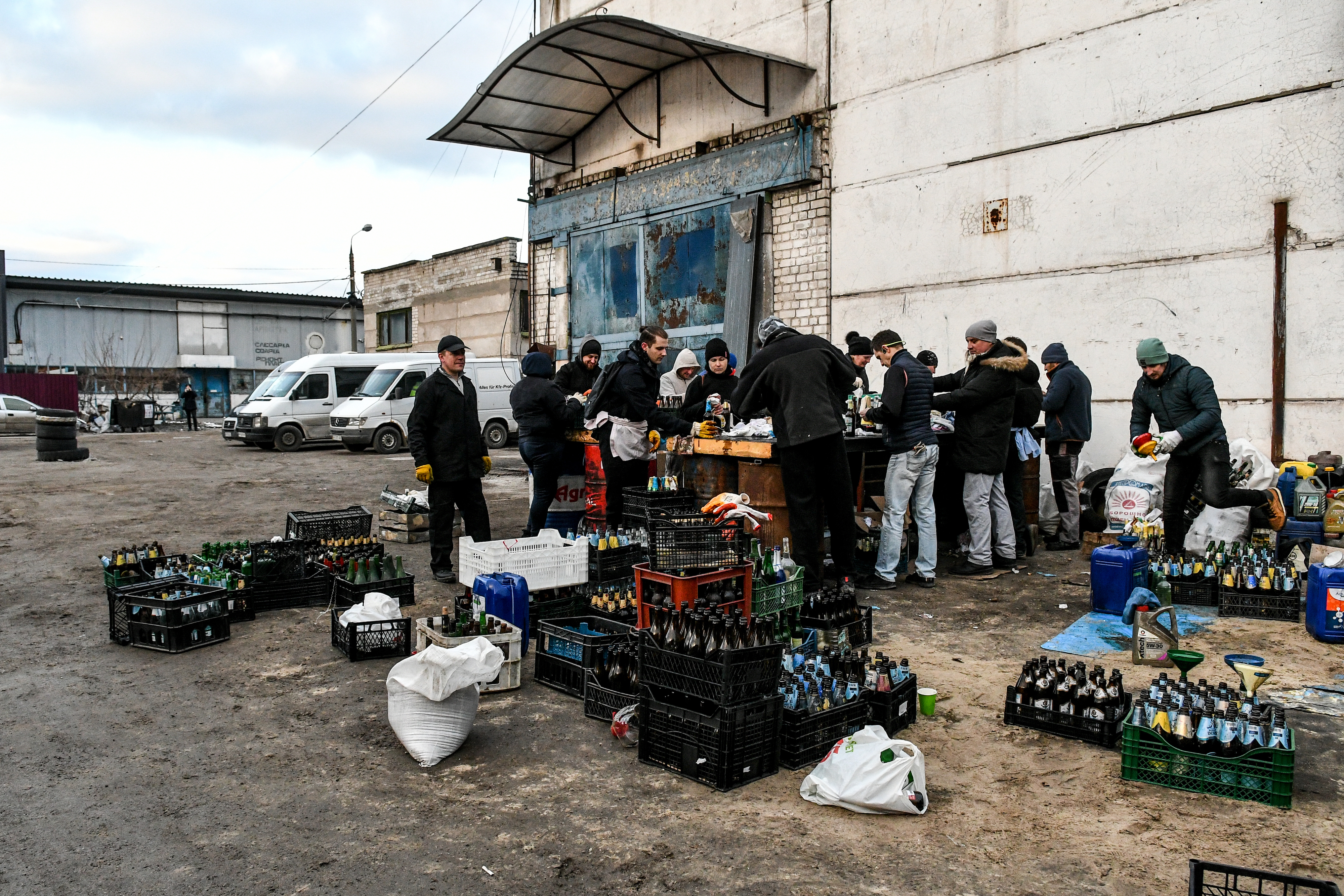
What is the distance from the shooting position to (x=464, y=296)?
30.0m

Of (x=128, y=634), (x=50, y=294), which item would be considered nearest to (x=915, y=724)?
(x=128, y=634)

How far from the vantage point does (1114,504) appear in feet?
28.8

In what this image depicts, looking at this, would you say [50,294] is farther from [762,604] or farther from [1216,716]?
[1216,716]

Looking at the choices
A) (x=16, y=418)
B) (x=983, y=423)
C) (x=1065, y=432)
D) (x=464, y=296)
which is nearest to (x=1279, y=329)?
(x=1065, y=432)

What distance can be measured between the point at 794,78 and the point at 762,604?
10389 mm

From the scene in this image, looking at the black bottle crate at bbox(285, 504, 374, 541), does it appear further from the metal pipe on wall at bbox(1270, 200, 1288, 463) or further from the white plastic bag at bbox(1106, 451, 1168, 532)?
the metal pipe on wall at bbox(1270, 200, 1288, 463)

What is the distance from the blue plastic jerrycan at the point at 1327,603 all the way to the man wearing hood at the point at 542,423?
5.56 meters

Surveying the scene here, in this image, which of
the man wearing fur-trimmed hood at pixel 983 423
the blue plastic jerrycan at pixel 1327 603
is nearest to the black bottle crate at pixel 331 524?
the man wearing fur-trimmed hood at pixel 983 423

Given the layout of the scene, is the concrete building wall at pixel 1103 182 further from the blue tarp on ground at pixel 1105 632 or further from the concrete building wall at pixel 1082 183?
the blue tarp on ground at pixel 1105 632

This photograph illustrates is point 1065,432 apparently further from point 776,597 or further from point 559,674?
point 559,674

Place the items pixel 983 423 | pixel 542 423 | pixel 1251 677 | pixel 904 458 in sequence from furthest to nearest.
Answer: pixel 542 423 < pixel 983 423 < pixel 904 458 < pixel 1251 677

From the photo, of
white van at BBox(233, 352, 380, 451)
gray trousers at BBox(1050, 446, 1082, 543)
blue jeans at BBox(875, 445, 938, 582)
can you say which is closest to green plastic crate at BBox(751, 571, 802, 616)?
blue jeans at BBox(875, 445, 938, 582)

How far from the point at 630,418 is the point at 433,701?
4.34 meters

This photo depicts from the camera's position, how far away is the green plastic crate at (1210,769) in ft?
11.6
